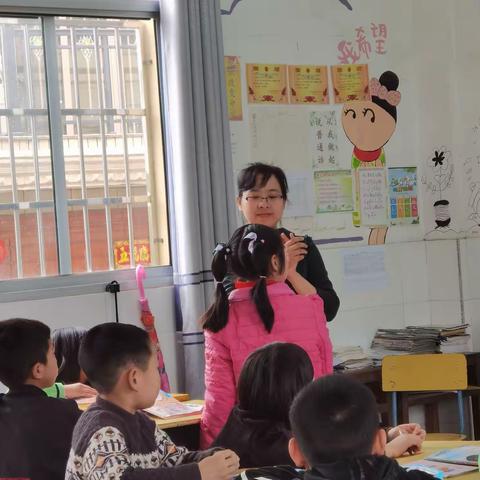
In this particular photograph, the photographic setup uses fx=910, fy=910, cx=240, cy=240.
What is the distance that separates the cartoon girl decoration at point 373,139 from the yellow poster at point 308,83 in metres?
0.18

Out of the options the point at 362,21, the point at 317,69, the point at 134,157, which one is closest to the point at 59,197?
the point at 134,157

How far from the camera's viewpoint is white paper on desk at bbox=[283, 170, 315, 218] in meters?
4.97

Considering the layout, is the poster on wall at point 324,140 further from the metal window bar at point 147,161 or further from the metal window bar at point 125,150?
the metal window bar at point 125,150

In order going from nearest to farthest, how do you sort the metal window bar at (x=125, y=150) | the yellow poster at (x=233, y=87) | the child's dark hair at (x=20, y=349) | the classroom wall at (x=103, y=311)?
the child's dark hair at (x=20, y=349)
the classroom wall at (x=103, y=311)
the metal window bar at (x=125, y=150)
the yellow poster at (x=233, y=87)

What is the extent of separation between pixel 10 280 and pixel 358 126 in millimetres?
2138

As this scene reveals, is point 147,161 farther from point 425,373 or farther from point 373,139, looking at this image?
point 425,373

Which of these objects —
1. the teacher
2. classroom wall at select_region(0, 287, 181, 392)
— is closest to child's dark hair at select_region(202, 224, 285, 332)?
the teacher

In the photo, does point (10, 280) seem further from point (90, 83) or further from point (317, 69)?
point (317, 69)

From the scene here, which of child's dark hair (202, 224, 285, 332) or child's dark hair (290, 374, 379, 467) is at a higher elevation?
child's dark hair (202, 224, 285, 332)

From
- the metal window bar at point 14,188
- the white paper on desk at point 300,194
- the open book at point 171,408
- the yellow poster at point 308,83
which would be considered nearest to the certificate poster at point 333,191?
the white paper on desk at point 300,194

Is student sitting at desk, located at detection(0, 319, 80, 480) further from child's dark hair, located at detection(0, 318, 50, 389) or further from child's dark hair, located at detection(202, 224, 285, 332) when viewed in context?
child's dark hair, located at detection(202, 224, 285, 332)

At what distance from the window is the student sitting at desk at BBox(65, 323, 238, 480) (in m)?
2.23

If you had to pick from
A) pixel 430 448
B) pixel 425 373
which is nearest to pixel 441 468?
pixel 430 448

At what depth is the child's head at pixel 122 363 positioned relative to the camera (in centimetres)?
224
